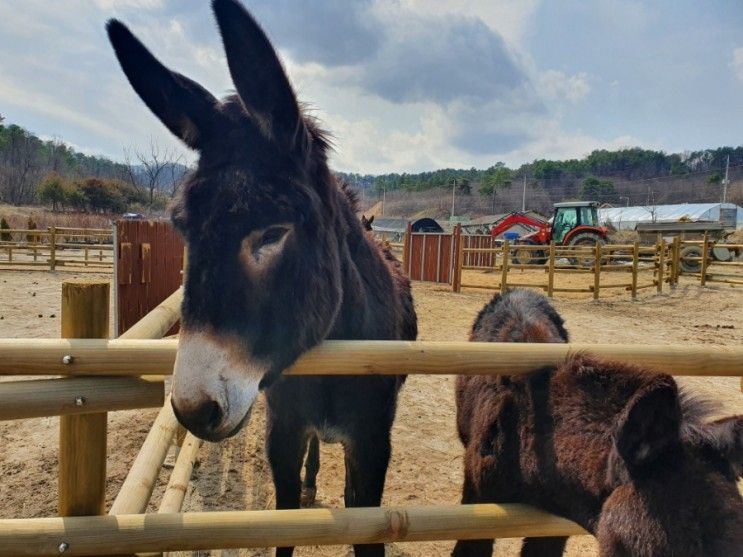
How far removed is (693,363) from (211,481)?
11.1 feet

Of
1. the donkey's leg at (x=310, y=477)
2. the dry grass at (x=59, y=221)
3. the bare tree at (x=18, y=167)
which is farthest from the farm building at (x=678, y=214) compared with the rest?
the bare tree at (x=18, y=167)

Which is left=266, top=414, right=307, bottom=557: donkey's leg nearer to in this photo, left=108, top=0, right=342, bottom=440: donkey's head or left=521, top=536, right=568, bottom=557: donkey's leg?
left=108, top=0, right=342, bottom=440: donkey's head

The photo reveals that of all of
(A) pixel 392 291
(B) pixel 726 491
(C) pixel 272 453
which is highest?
(A) pixel 392 291

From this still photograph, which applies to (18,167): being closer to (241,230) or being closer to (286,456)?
(286,456)

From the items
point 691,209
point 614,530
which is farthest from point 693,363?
point 691,209

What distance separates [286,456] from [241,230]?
1341 millimetres

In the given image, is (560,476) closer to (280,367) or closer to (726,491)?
(726,491)

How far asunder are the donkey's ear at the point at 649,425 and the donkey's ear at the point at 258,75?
1.33 meters

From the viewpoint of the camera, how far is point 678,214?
45406mm

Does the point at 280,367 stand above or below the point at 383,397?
above

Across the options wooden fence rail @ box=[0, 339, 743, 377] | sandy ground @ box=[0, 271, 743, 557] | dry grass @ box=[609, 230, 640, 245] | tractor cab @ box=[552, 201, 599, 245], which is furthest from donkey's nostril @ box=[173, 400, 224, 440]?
dry grass @ box=[609, 230, 640, 245]

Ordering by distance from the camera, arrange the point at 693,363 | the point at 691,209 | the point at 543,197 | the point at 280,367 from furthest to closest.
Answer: the point at 543,197, the point at 691,209, the point at 693,363, the point at 280,367

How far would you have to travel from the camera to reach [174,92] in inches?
66.4

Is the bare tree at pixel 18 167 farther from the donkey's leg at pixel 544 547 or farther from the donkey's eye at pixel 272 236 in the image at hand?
the donkey's leg at pixel 544 547
